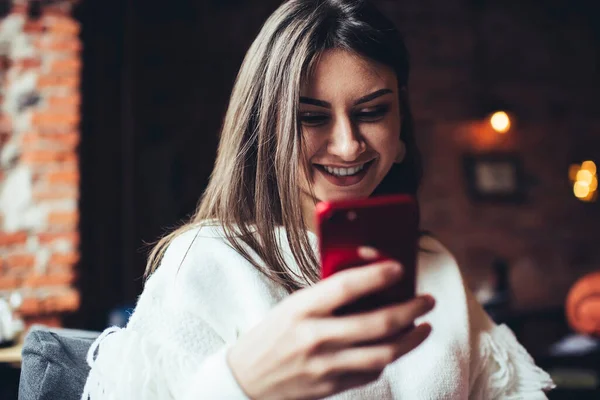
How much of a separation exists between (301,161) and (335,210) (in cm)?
29

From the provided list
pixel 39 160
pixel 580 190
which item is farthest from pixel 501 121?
pixel 39 160

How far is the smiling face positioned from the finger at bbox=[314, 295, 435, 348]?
1.10ft

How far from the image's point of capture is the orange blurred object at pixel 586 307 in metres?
2.48

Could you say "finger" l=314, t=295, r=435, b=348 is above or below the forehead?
below

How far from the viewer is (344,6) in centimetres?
87

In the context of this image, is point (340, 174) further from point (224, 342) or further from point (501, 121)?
point (501, 121)

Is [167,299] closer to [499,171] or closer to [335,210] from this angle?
[335,210]

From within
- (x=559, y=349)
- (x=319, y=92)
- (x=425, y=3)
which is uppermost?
(x=425, y=3)

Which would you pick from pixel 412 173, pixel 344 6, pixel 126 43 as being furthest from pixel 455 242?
pixel 344 6

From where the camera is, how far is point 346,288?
47 cm

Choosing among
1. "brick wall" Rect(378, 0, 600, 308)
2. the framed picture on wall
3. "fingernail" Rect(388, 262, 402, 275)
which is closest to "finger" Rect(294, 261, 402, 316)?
"fingernail" Rect(388, 262, 402, 275)

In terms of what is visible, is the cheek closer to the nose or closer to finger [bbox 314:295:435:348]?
the nose

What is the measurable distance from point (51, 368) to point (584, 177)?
404 cm

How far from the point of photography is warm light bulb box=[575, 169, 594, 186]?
396 centimetres
